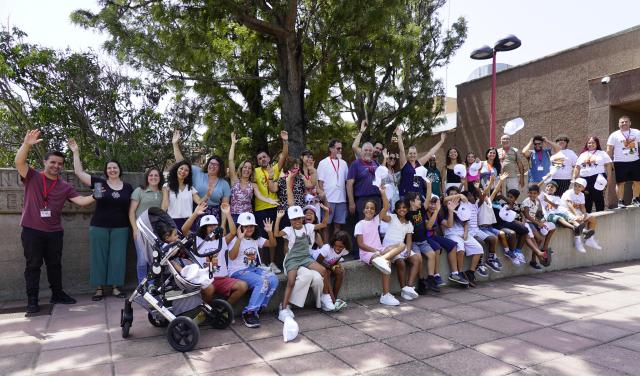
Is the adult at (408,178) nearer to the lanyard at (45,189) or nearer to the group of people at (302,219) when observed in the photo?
the group of people at (302,219)

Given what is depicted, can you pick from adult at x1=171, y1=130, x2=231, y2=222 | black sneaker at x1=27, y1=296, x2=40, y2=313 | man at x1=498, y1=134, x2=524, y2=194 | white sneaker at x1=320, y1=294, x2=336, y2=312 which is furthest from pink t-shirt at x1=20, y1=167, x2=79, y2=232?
man at x1=498, y1=134, x2=524, y2=194

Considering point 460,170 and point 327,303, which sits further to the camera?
point 460,170

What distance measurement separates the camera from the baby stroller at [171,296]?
159 inches

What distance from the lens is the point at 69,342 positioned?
4.26m

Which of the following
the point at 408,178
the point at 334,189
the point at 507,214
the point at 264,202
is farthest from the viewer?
the point at 507,214

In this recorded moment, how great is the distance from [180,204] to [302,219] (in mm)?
1681

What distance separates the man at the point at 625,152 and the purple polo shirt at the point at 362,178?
19.0 ft

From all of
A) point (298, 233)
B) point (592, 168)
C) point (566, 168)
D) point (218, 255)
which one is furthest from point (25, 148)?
point (592, 168)

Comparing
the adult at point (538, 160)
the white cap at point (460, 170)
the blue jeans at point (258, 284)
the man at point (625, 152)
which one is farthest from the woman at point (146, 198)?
the man at point (625, 152)

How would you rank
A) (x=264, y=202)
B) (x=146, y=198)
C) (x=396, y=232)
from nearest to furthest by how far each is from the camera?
(x=146, y=198)
(x=396, y=232)
(x=264, y=202)

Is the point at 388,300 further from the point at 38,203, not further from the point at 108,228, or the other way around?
the point at 38,203

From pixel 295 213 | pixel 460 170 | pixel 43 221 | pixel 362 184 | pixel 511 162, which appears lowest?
pixel 43 221

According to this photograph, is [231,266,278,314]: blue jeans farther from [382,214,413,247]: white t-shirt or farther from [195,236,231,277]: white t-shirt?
[382,214,413,247]: white t-shirt

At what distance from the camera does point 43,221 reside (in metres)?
5.35
